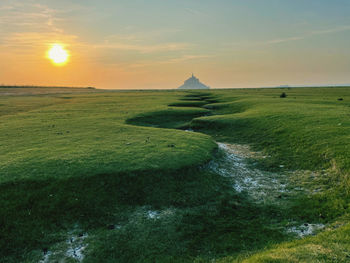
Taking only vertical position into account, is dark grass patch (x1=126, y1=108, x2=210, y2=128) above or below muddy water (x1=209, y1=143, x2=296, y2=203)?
above

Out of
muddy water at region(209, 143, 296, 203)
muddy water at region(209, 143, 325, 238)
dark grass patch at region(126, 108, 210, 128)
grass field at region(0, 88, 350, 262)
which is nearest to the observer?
grass field at region(0, 88, 350, 262)

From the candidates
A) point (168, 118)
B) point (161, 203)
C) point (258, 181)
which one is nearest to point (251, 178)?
point (258, 181)

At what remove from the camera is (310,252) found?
34.9 feet

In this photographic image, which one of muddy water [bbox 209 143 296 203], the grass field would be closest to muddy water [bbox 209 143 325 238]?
muddy water [bbox 209 143 296 203]

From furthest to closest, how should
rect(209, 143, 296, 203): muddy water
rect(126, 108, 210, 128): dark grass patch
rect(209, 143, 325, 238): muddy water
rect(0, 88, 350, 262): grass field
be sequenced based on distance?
rect(126, 108, 210, 128): dark grass patch, rect(209, 143, 296, 203): muddy water, rect(209, 143, 325, 238): muddy water, rect(0, 88, 350, 262): grass field

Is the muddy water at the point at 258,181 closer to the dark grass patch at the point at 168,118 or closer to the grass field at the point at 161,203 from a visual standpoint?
the grass field at the point at 161,203

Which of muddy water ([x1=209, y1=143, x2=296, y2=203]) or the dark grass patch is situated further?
the dark grass patch

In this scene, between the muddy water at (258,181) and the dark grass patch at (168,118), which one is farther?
the dark grass patch at (168,118)

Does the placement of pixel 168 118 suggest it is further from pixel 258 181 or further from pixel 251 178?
pixel 258 181

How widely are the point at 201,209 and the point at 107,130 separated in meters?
22.8

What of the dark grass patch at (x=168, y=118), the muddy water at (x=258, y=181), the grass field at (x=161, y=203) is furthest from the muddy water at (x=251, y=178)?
the dark grass patch at (x=168, y=118)

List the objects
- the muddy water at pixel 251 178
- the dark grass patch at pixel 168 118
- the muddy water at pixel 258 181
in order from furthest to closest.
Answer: the dark grass patch at pixel 168 118 < the muddy water at pixel 251 178 < the muddy water at pixel 258 181

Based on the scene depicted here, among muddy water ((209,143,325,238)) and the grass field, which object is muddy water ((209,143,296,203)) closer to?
muddy water ((209,143,325,238))

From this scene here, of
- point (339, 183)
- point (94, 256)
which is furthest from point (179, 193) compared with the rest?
point (339, 183)
